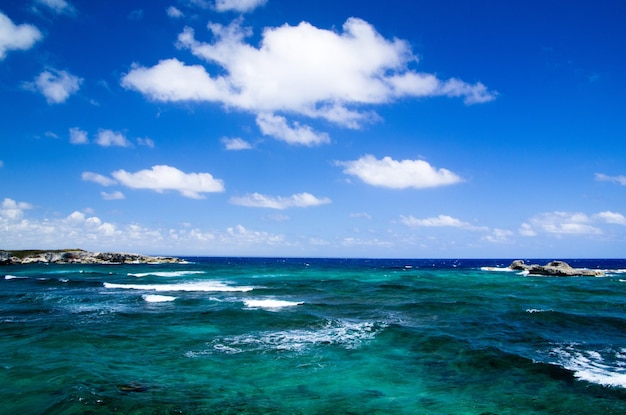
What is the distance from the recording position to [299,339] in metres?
22.3

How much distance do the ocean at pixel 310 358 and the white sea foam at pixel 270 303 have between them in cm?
26

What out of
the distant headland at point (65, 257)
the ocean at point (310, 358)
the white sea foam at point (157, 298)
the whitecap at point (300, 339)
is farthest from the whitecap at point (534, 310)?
the distant headland at point (65, 257)

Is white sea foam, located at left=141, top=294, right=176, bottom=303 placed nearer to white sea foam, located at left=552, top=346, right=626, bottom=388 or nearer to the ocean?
the ocean

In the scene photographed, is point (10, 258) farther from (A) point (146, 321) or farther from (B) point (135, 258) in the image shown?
(A) point (146, 321)

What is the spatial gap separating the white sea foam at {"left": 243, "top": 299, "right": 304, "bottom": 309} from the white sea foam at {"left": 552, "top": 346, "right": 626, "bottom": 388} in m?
20.2

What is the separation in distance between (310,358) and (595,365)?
12.6 metres

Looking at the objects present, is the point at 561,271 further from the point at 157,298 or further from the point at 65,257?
the point at 65,257

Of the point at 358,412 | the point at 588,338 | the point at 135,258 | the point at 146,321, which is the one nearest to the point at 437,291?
the point at 588,338

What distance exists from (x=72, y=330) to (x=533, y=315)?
3090 cm

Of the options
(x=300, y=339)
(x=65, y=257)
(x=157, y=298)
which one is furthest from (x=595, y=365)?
(x=65, y=257)

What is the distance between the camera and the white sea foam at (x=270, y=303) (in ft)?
109

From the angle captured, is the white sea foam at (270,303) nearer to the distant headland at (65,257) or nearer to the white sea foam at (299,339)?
the white sea foam at (299,339)

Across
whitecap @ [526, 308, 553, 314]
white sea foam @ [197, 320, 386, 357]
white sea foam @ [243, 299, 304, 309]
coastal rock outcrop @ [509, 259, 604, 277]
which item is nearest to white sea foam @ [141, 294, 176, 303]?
white sea foam @ [243, 299, 304, 309]

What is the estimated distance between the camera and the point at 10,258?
359 feet
